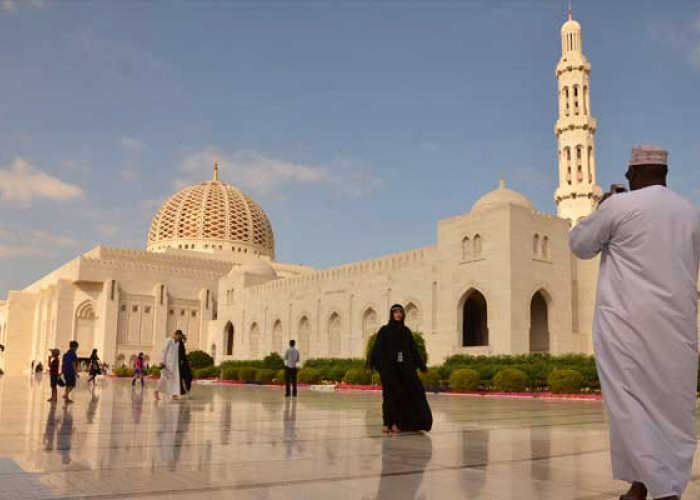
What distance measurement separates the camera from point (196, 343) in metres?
45.1

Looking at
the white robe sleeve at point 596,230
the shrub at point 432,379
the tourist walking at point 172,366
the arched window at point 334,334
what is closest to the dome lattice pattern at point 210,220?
the arched window at point 334,334

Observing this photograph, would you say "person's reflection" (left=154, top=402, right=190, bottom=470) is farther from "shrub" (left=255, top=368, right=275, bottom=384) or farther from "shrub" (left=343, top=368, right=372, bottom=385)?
"shrub" (left=255, top=368, right=275, bottom=384)

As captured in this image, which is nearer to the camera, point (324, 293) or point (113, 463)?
A: point (113, 463)

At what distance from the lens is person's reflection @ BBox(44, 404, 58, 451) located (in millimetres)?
5273

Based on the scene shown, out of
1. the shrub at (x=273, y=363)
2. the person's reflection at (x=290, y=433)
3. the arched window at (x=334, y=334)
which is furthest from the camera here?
the arched window at (x=334, y=334)

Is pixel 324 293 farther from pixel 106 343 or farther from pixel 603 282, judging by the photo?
pixel 603 282

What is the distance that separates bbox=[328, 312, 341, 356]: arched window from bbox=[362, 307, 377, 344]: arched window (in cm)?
216

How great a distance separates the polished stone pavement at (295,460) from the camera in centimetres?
352

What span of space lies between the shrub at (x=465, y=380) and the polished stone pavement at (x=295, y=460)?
994 cm

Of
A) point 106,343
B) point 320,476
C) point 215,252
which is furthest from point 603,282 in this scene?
point 215,252

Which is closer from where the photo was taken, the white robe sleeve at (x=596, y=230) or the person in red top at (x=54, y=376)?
the white robe sleeve at (x=596, y=230)

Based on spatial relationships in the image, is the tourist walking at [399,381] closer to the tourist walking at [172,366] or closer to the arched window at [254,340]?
the tourist walking at [172,366]

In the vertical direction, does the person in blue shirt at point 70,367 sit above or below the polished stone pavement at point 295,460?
above

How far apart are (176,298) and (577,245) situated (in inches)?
1735
